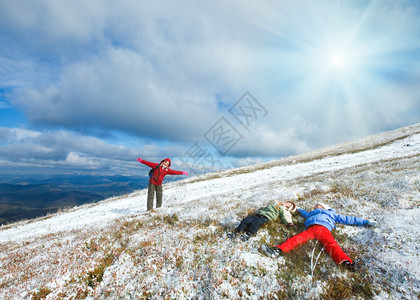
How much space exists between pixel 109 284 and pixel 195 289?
268 cm

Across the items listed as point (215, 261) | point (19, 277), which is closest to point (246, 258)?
point (215, 261)

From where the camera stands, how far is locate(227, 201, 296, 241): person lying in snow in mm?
7742

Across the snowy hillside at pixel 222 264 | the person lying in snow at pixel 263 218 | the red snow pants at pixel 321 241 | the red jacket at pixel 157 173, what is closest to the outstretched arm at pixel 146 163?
the red jacket at pixel 157 173

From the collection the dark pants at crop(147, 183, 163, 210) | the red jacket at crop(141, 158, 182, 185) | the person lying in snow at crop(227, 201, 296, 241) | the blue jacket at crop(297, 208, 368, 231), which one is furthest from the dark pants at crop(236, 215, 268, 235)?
the dark pants at crop(147, 183, 163, 210)

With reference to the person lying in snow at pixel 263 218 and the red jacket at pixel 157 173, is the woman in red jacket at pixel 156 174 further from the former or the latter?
the person lying in snow at pixel 263 218

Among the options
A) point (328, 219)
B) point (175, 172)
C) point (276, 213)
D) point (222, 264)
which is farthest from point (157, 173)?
point (328, 219)

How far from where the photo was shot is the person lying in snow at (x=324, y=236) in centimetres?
584

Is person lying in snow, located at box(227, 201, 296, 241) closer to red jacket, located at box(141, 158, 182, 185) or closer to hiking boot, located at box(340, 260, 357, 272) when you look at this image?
hiking boot, located at box(340, 260, 357, 272)

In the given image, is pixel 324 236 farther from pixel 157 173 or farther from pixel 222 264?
pixel 157 173

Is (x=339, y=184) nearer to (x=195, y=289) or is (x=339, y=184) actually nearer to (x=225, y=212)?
(x=225, y=212)

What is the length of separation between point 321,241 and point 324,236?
0.66 ft

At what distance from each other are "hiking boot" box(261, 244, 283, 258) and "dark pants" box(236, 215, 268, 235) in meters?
0.96

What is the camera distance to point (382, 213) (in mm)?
8102

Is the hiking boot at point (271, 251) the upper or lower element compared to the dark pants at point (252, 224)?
lower
